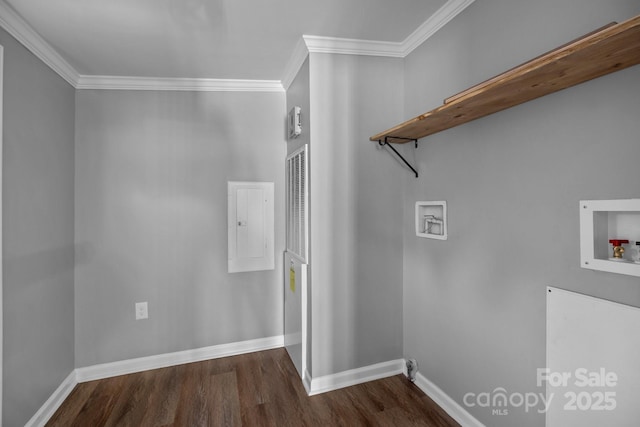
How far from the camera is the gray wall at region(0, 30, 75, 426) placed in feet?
5.30

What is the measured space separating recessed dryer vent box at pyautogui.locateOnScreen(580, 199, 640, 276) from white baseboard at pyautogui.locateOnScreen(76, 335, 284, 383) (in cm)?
231

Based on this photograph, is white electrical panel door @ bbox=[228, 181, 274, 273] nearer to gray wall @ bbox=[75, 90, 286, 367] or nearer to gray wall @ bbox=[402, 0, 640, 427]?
gray wall @ bbox=[75, 90, 286, 367]

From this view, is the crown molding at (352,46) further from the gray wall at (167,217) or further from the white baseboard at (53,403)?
the white baseboard at (53,403)

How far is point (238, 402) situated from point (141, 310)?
110 centimetres

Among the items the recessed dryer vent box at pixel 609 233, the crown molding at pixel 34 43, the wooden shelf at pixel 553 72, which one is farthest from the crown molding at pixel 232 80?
the recessed dryer vent box at pixel 609 233

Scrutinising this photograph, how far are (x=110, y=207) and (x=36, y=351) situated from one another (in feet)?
3.42

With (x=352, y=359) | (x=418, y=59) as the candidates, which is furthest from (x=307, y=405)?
(x=418, y=59)

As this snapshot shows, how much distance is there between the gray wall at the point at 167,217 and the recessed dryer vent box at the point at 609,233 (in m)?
2.09

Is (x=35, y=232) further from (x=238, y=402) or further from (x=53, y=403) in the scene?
(x=238, y=402)

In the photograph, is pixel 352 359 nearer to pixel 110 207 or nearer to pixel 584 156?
pixel 584 156

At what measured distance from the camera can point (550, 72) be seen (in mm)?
1016

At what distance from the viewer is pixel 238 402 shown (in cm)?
198

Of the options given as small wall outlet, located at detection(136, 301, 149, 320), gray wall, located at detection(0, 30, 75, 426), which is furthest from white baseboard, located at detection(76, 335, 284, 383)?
small wall outlet, located at detection(136, 301, 149, 320)

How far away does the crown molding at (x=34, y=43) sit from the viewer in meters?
1.59
